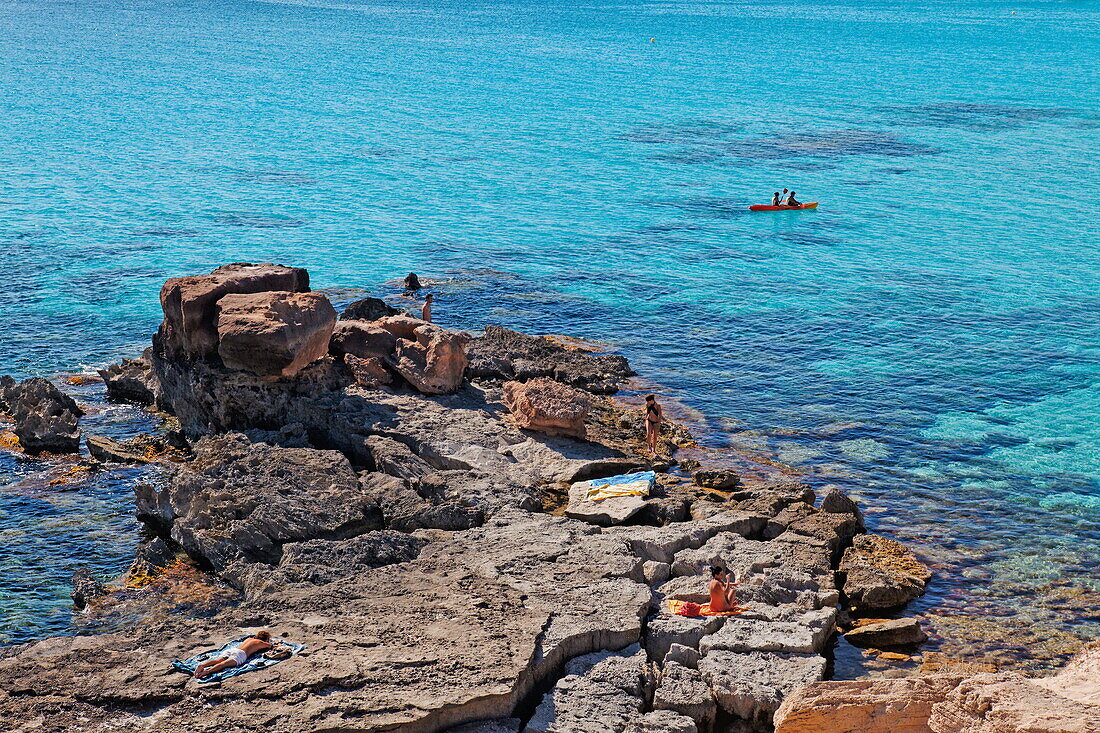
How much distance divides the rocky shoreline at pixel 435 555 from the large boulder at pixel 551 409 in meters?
0.08

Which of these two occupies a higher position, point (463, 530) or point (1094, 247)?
point (1094, 247)

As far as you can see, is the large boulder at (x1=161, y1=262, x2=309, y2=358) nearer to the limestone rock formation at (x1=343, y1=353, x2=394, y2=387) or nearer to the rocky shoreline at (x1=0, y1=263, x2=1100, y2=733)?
the rocky shoreline at (x1=0, y1=263, x2=1100, y2=733)

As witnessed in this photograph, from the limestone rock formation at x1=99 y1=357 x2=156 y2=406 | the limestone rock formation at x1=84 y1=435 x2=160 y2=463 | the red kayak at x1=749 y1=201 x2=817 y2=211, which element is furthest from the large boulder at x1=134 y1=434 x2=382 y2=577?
the red kayak at x1=749 y1=201 x2=817 y2=211

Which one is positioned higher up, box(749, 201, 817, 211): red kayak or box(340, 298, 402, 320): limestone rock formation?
box(749, 201, 817, 211): red kayak

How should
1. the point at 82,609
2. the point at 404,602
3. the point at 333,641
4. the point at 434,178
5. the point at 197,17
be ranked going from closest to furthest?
the point at 333,641 < the point at 404,602 < the point at 82,609 < the point at 434,178 < the point at 197,17

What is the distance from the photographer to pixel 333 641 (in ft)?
57.8

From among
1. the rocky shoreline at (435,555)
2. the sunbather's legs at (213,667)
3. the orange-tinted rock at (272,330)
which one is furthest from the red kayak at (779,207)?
the sunbather's legs at (213,667)

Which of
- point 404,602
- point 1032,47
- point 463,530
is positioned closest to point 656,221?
point 463,530

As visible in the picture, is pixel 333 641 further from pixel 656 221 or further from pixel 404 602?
pixel 656 221

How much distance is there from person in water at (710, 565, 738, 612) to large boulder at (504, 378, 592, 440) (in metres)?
7.28

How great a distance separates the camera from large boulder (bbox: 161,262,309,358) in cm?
2686

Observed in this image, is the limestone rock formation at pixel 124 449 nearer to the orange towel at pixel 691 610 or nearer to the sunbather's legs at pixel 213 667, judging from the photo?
the sunbather's legs at pixel 213 667

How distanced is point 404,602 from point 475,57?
323 ft

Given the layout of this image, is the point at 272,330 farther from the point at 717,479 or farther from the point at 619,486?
the point at 717,479
